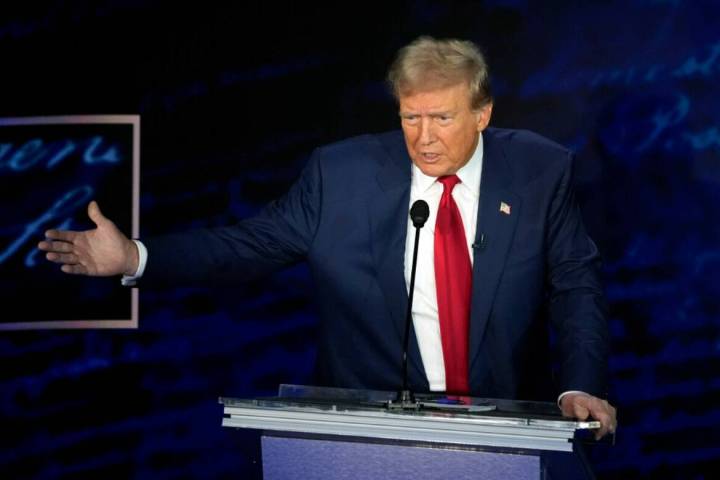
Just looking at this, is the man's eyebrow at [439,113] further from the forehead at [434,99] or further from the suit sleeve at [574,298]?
the suit sleeve at [574,298]

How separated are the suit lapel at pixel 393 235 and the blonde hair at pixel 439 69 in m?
0.21

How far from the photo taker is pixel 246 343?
385cm

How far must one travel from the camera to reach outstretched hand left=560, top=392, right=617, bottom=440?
1.94 metres

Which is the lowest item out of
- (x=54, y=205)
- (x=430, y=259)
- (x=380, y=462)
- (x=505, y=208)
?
(x=380, y=462)

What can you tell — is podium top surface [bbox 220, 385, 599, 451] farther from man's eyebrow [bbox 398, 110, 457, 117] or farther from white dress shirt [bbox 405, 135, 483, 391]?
man's eyebrow [bbox 398, 110, 457, 117]

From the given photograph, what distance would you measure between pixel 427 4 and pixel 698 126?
1012mm

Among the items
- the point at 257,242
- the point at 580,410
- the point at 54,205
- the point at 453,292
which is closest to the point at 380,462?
the point at 580,410

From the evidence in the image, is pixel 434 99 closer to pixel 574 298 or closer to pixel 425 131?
pixel 425 131

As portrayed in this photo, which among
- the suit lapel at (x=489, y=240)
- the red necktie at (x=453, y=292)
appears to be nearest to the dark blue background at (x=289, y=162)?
the suit lapel at (x=489, y=240)

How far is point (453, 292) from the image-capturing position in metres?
2.56

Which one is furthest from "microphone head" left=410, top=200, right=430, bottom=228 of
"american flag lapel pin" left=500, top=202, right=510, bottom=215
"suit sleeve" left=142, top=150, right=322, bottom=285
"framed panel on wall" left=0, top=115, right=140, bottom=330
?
"framed panel on wall" left=0, top=115, right=140, bottom=330

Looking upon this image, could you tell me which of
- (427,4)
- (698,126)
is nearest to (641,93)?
(698,126)

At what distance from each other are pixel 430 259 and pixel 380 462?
0.93 meters

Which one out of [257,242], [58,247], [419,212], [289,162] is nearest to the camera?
[419,212]
